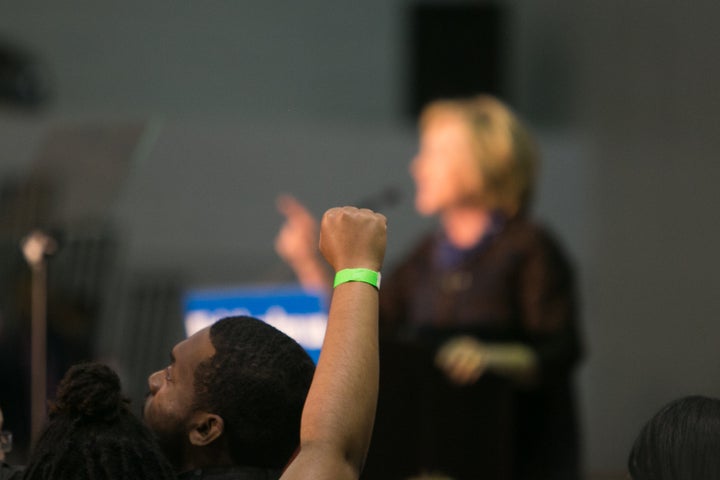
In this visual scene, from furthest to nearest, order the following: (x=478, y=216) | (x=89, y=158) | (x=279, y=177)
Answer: (x=279, y=177), (x=478, y=216), (x=89, y=158)

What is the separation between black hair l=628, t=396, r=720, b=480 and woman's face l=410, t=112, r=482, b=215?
96.7 inches

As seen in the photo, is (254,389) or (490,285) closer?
(254,389)

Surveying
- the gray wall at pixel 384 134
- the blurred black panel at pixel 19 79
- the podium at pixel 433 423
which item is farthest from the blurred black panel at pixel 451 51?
the podium at pixel 433 423

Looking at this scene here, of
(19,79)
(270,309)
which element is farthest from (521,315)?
(19,79)

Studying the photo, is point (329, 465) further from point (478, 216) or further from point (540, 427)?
point (478, 216)

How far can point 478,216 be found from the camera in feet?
14.0

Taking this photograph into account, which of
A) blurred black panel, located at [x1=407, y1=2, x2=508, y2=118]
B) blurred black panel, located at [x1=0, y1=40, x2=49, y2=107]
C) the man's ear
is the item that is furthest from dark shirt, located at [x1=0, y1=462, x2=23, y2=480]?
blurred black panel, located at [x1=407, y1=2, x2=508, y2=118]

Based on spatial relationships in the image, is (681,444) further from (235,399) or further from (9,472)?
(9,472)

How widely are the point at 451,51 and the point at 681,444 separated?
6.47 meters

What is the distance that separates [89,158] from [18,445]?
1.44 meters

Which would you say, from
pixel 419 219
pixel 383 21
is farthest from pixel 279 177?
pixel 383 21

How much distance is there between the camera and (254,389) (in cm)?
187

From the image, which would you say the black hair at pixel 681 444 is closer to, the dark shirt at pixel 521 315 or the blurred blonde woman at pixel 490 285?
the blurred blonde woman at pixel 490 285

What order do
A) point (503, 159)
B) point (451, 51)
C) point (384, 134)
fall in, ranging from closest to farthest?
1. point (503, 159)
2. point (384, 134)
3. point (451, 51)
